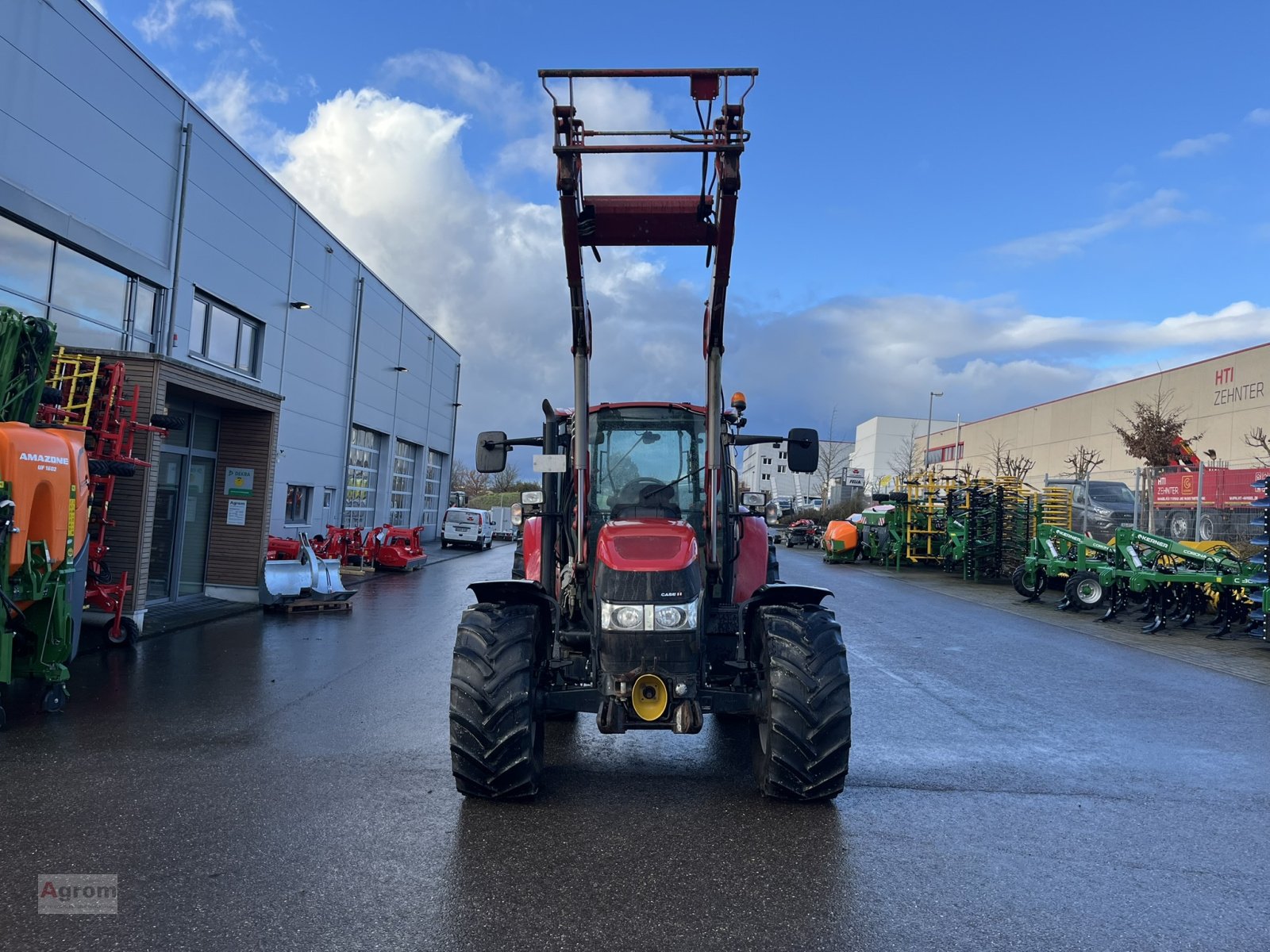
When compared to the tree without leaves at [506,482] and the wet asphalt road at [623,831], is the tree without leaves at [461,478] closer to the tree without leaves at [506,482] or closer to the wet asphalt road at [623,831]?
the tree without leaves at [506,482]

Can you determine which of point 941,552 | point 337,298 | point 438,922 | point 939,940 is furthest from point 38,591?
point 941,552

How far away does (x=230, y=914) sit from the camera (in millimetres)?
3545

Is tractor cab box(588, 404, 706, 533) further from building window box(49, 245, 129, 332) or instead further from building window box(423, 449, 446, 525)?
building window box(423, 449, 446, 525)

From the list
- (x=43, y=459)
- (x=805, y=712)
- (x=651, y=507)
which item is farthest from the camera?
(x=43, y=459)

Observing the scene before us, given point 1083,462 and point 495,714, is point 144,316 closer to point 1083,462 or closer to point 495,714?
point 495,714

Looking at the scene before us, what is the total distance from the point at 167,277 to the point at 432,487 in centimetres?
2404

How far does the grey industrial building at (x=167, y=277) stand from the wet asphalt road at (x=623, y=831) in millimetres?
5355

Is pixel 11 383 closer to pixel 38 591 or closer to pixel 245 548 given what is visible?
pixel 38 591

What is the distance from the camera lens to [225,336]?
19.9 meters

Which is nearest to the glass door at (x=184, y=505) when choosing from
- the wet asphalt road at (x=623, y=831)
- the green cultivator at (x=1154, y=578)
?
the wet asphalt road at (x=623, y=831)

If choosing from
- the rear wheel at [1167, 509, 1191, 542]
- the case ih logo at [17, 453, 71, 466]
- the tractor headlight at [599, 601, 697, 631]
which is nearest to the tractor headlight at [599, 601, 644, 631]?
the tractor headlight at [599, 601, 697, 631]

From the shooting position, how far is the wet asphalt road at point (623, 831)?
357 cm

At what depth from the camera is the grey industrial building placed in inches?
492

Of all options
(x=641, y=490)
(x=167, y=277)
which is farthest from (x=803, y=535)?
(x=641, y=490)
